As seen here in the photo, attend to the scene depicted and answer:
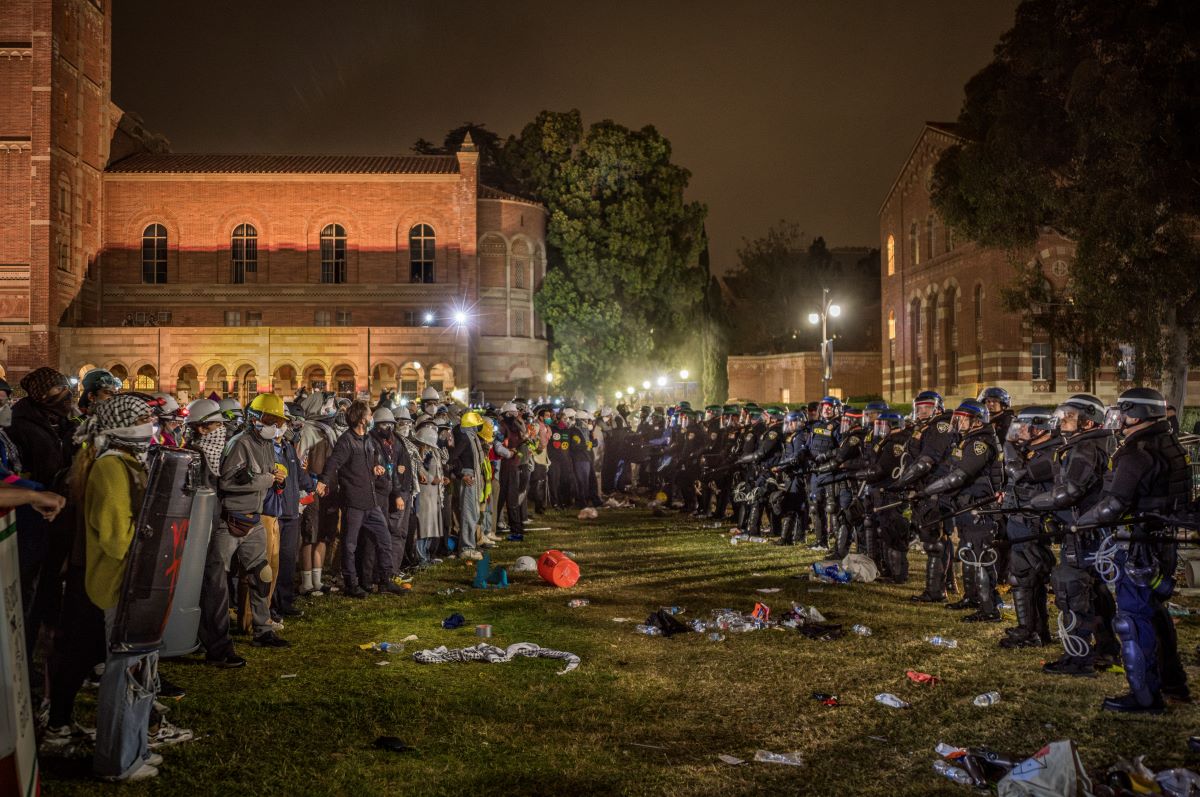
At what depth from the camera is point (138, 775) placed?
5.44m

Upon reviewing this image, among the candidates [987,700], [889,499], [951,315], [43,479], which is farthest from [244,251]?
[987,700]

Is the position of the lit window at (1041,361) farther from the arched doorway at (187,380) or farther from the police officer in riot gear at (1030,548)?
the arched doorway at (187,380)

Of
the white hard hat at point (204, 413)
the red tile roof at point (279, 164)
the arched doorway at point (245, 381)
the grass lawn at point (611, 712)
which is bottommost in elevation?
the grass lawn at point (611, 712)

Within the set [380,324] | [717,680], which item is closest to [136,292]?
[380,324]

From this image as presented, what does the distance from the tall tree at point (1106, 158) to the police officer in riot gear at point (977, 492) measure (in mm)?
17626

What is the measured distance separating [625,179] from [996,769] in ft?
142

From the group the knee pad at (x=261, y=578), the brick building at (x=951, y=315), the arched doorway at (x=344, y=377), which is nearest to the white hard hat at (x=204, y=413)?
the knee pad at (x=261, y=578)

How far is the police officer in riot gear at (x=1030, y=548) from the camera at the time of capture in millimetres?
8531

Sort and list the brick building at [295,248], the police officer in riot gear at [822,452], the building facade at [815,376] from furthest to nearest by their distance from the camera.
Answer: the building facade at [815,376] → the brick building at [295,248] → the police officer in riot gear at [822,452]

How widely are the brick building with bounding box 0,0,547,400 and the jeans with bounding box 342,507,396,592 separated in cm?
3334

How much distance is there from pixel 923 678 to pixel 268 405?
6.53 metres

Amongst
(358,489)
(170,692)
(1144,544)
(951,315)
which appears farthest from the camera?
(951,315)

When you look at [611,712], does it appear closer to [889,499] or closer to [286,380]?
[889,499]

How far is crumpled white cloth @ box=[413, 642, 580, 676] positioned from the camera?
26.7 feet
